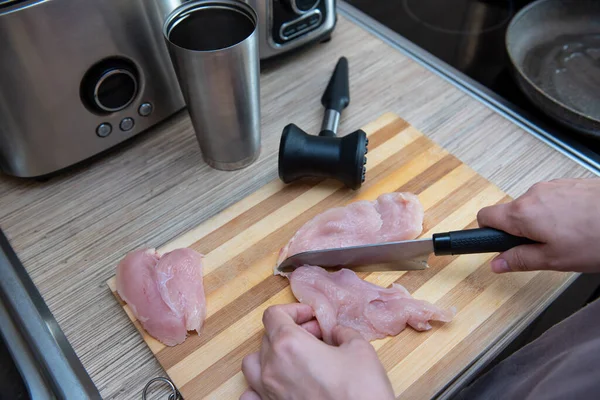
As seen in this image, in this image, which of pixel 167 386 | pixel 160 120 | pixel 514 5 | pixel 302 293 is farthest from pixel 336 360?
pixel 514 5

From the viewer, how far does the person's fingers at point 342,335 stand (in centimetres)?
71

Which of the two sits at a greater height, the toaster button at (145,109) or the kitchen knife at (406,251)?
the toaster button at (145,109)

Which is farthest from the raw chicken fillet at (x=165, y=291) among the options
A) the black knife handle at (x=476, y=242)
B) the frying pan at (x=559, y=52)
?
the frying pan at (x=559, y=52)

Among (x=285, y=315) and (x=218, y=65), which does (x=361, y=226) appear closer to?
(x=285, y=315)

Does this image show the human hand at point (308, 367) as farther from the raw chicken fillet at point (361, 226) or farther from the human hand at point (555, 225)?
the human hand at point (555, 225)

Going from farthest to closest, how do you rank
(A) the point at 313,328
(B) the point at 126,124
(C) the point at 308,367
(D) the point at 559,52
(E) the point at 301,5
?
(D) the point at 559,52
(E) the point at 301,5
(B) the point at 126,124
(A) the point at 313,328
(C) the point at 308,367

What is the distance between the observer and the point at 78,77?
874 millimetres

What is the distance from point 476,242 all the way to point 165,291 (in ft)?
1.67

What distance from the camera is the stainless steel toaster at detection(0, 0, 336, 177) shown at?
798mm

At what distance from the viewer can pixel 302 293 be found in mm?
812

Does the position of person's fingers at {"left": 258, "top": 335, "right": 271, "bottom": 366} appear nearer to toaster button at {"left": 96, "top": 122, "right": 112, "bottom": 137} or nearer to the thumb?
the thumb

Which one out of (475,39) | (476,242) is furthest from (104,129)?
(475,39)

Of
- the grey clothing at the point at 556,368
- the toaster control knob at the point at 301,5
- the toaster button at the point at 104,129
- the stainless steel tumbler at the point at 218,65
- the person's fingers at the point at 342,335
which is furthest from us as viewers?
the toaster control knob at the point at 301,5

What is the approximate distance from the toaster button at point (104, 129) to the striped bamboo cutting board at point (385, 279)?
0.87ft
